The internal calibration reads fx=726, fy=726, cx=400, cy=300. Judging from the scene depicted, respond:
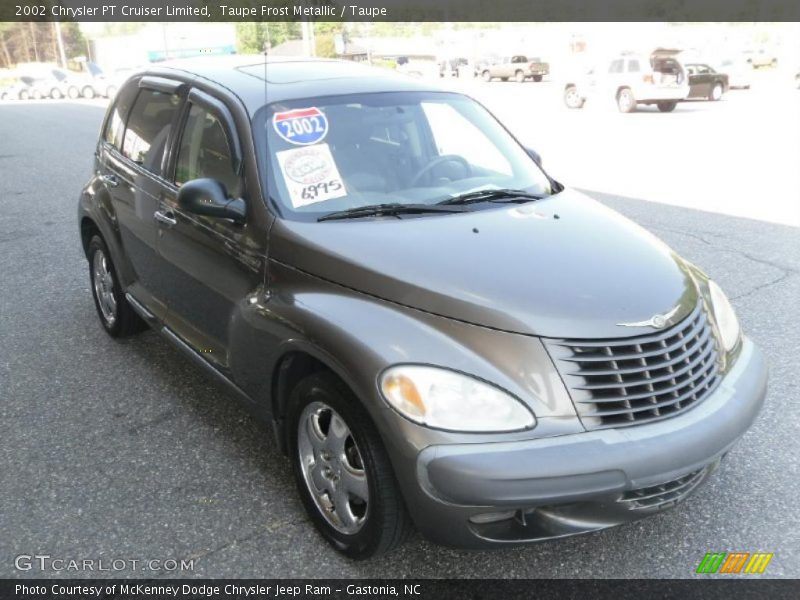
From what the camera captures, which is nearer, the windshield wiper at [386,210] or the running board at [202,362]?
the windshield wiper at [386,210]

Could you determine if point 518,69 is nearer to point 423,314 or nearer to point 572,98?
point 572,98

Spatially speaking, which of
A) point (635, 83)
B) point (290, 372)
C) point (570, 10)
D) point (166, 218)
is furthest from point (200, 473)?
point (570, 10)

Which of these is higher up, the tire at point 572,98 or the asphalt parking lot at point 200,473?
the asphalt parking lot at point 200,473

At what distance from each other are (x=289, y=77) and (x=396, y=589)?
2428mm

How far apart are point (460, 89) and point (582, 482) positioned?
2599 mm

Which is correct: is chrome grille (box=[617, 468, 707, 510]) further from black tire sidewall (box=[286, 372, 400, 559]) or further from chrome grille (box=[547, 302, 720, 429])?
black tire sidewall (box=[286, 372, 400, 559])

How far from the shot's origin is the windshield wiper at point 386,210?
3.00 meters

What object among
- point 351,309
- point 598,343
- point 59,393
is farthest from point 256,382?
point 59,393

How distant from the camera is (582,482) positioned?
2174 millimetres

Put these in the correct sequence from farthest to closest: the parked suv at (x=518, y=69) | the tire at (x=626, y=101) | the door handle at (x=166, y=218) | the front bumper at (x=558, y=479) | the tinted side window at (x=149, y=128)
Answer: the parked suv at (x=518, y=69)
the tire at (x=626, y=101)
the tinted side window at (x=149, y=128)
the door handle at (x=166, y=218)
the front bumper at (x=558, y=479)

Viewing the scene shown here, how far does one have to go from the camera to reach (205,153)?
3.46 metres

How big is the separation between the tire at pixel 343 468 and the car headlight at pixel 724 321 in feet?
4.65

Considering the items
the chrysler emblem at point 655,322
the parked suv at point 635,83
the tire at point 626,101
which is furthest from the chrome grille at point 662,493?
the tire at point 626,101

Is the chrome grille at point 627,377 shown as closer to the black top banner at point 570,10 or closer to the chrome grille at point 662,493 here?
the chrome grille at point 662,493
